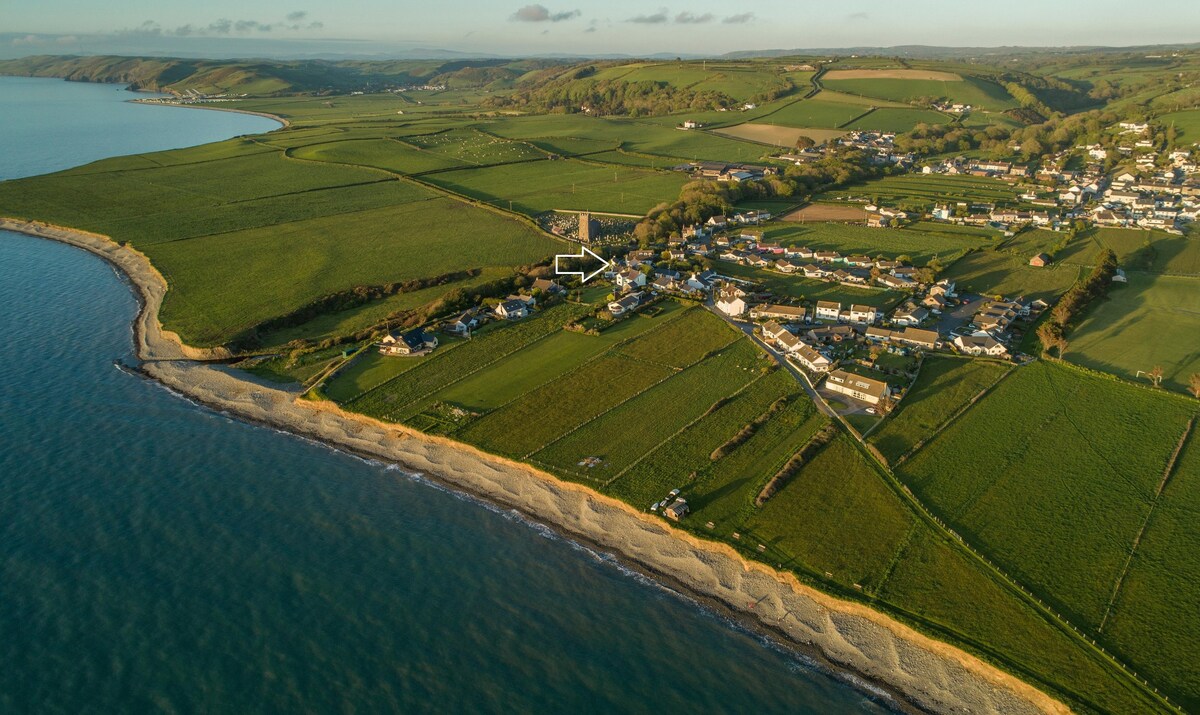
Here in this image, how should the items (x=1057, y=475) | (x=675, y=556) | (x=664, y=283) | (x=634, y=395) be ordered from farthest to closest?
(x=664, y=283)
(x=634, y=395)
(x=1057, y=475)
(x=675, y=556)

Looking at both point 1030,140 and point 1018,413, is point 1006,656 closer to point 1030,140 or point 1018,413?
point 1018,413

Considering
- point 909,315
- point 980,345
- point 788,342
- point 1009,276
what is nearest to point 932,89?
point 1009,276

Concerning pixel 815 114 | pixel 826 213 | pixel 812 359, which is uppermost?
pixel 815 114

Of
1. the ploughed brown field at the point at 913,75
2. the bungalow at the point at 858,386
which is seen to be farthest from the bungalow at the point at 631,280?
the ploughed brown field at the point at 913,75

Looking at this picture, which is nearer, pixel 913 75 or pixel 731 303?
pixel 731 303

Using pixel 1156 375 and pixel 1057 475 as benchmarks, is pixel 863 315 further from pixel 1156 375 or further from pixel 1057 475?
pixel 1057 475

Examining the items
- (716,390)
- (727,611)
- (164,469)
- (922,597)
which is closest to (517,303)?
(716,390)

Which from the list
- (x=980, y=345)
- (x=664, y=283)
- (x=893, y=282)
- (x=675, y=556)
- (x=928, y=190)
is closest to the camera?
(x=675, y=556)

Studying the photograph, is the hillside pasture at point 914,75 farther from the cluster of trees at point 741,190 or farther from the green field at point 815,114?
the cluster of trees at point 741,190

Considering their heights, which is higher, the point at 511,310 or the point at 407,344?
the point at 511,310
